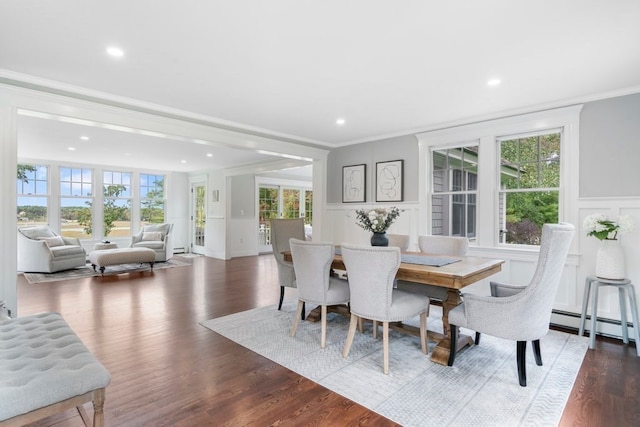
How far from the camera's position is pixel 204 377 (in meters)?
2.44

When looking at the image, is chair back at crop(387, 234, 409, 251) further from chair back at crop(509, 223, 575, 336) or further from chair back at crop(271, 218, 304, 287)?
chair back at crop(509, 223, 575, 336)

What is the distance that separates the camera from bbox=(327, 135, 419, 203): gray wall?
16.0 ft

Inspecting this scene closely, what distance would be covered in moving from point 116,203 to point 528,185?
9.15 m

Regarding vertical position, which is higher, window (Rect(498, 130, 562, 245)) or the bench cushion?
window (Rect(498, 130, 562, 245))

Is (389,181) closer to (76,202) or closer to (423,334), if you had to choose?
(423,334)

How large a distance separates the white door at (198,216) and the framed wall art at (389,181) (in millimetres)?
5794

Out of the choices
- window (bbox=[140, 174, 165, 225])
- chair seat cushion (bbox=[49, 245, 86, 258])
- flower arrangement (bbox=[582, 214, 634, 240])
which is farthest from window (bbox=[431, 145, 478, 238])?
window (bbox=[140, 174, 165, 225])

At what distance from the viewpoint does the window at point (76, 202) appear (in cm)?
788

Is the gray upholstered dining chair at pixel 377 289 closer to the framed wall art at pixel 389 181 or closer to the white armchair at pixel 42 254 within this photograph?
the framed wall art at pixel 389 181

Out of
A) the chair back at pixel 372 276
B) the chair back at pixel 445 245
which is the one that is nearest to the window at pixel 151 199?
the chair back at pixel 445 245

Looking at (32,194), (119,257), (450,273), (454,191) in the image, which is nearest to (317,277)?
(450,273)

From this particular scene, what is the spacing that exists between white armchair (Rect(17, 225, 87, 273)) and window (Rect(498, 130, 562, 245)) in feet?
25.2

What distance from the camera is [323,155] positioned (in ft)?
19.4

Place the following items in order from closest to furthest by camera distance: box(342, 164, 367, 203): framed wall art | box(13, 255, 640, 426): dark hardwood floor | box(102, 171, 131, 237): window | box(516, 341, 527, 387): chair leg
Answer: box(13, 255, 640, 426): dark hardwood floor < box(516, 341, 527, 387): chair leg < box(342, 164, 367, 203): framed wall art < box(102, 171, 131, 237): window
